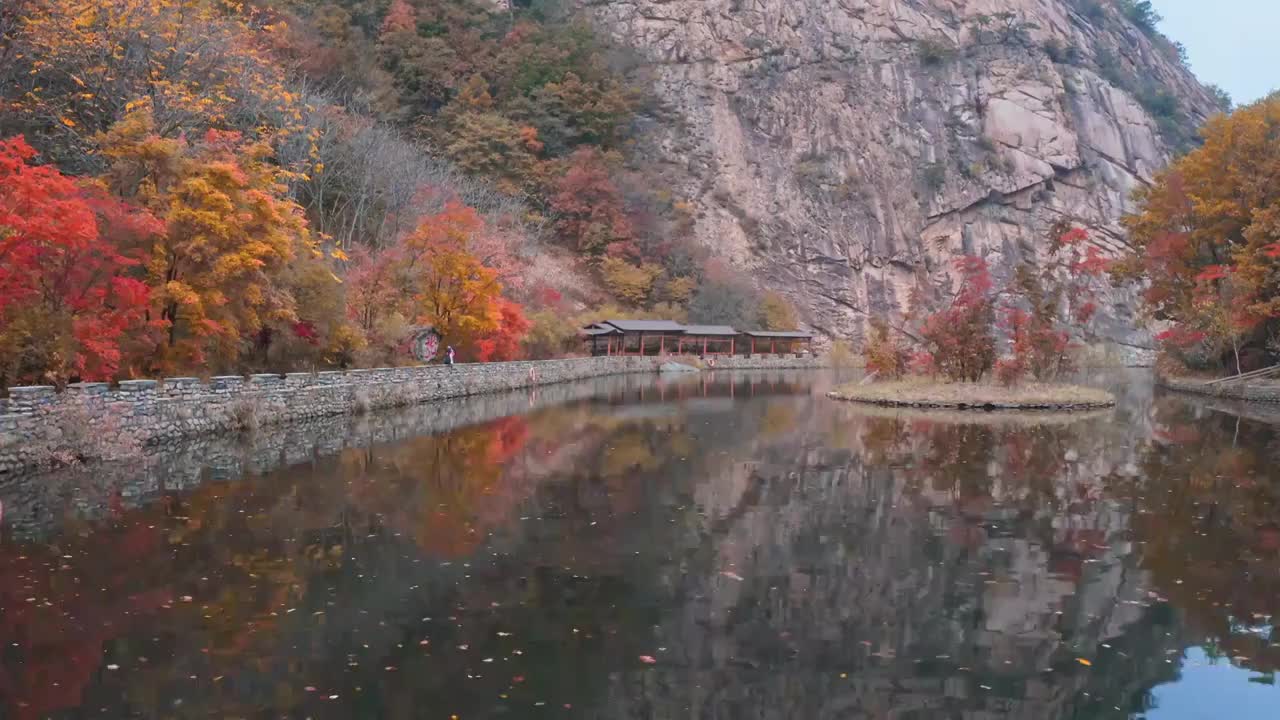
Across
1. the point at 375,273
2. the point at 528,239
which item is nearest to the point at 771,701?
the point at 375,273

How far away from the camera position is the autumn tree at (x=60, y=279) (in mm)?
15297

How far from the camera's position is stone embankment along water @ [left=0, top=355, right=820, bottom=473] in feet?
48.4

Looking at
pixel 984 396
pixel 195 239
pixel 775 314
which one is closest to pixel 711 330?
pixel 775 314

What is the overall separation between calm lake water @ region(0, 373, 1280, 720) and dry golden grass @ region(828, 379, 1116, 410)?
12.3 m

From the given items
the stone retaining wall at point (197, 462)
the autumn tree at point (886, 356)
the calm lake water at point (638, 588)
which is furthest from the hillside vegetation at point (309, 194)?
the autumn tree at point (886, 356)

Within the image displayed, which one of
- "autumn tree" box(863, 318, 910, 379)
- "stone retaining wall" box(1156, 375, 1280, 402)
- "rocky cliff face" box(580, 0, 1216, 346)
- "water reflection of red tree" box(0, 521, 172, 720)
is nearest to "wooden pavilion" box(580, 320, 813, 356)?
"rocky cliff face" box(580, 0, 1216, 346)

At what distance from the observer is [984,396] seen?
30500 millimetres

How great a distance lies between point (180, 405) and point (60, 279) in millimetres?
3324

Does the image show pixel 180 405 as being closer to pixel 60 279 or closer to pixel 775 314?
pixel 60 279

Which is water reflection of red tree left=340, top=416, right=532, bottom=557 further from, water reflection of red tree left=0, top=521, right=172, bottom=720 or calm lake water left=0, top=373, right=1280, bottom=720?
water reflection of red tree left=0, top=521, right=172, bottom=720

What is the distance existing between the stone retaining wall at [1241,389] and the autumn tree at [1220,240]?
1.43 meters

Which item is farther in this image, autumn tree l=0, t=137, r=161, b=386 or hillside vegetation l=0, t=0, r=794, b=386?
hillside vegetation l=0, t=0, r=794, b=386

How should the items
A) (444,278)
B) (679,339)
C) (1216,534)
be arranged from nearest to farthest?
(1216,534) < (444,278) < (679,339)

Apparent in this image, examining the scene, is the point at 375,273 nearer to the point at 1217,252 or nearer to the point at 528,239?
the point at 528,239
